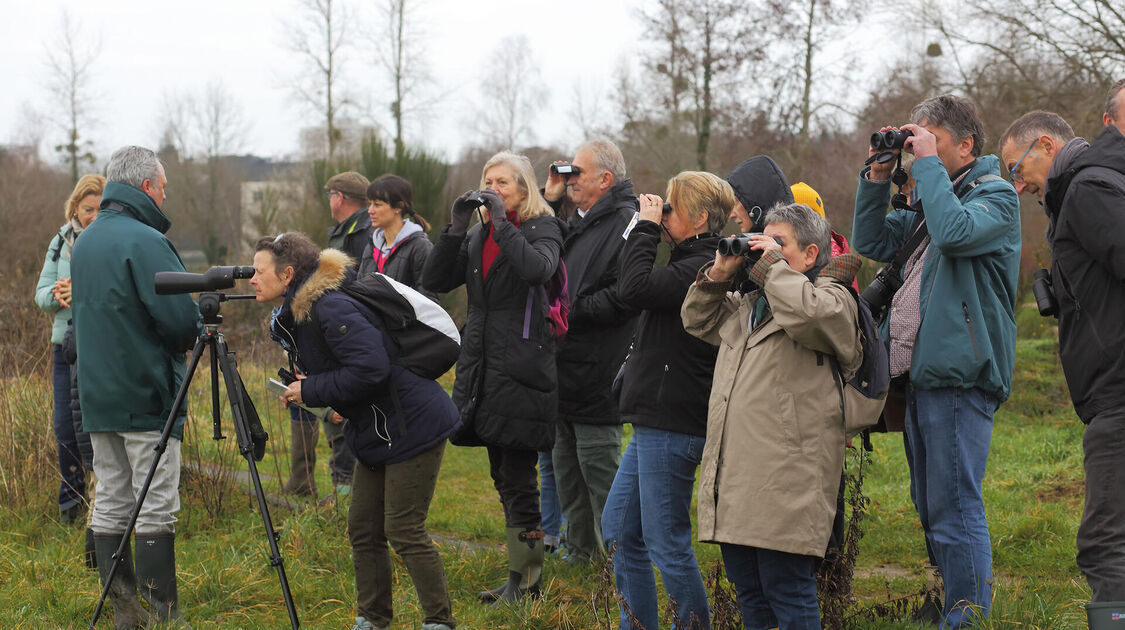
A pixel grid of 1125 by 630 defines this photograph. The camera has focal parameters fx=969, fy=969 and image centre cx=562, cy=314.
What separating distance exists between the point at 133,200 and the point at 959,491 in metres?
3.87

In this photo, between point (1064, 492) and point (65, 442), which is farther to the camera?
point (1064, 492)

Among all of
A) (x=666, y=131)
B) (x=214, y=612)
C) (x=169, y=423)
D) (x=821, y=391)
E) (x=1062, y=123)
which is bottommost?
(x=214, y=612)

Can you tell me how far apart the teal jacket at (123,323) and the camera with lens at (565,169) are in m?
2.08

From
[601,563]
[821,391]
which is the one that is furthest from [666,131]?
[821,391]

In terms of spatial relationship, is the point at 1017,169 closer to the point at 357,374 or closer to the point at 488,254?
the point at 488,254

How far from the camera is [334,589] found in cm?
505

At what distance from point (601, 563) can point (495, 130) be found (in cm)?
3839

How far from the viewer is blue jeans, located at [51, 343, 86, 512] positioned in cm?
615

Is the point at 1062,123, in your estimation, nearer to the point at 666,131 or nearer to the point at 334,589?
the point at 334,589

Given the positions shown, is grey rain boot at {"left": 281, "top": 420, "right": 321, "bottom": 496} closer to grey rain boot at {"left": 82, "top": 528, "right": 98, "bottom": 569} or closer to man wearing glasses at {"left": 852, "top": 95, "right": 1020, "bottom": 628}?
grey rain boot at {"left": 82, "top": 528, "right": 98, "bottom": 569}

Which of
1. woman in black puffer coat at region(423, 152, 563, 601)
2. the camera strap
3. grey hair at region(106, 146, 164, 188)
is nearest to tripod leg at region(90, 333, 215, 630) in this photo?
grey hair at region(106, 146, 164, 188)

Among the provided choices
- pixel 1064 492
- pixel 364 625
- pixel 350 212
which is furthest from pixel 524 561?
pixel 1064 492

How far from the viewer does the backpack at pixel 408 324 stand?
413cm

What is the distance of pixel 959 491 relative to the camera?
3717mm
